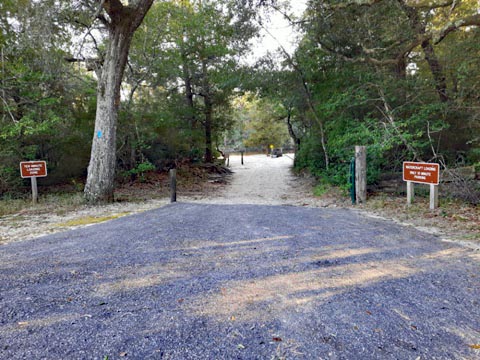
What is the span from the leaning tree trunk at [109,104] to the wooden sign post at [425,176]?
726 centimetres

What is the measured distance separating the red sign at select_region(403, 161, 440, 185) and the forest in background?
77cm

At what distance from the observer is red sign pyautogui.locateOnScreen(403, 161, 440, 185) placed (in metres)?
5.60

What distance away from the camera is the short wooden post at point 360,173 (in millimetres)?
7121

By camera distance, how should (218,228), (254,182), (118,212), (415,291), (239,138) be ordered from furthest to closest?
(239,138), (254,182), (118,212), (218,228), (415,291)

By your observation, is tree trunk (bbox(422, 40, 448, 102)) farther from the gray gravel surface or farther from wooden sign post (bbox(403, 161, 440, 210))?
the gray gravel surface

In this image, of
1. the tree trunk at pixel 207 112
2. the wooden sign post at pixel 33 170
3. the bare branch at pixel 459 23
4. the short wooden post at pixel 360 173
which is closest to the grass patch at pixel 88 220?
the wooden sign post at pixel 33 170

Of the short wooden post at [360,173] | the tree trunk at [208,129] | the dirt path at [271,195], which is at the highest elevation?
the tree trunk at [208,129]

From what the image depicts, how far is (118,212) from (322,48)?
7731 millimetres

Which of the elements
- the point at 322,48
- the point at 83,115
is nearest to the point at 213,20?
the point at 322,48

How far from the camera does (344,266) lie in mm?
2916

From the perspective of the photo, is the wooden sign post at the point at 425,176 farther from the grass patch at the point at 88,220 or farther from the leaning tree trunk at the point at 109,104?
the leaning tree trunk at the point at 109,104

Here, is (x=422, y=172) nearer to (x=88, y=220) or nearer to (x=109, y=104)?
(x=88, y=220)

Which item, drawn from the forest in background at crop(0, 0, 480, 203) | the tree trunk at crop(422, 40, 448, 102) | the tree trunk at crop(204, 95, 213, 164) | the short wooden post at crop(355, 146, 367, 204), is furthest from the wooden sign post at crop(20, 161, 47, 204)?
the tree trunk at crop(422, 40, 448, 102)

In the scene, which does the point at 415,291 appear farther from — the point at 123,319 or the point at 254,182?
the point at 254,182
